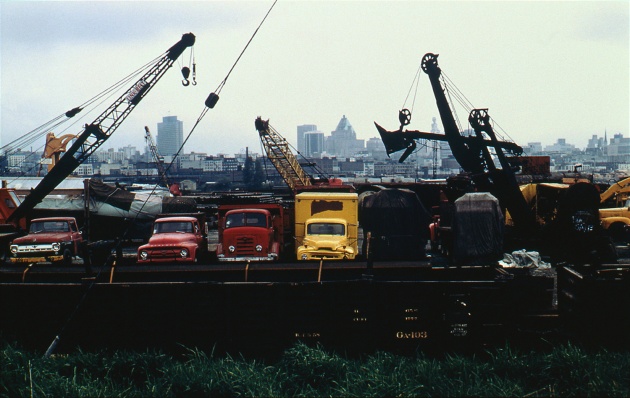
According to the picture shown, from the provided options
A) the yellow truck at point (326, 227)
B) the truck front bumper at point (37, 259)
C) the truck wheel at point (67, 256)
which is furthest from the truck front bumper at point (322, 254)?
the truck front bumper at point (37, 259)

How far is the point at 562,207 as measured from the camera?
2153 centimetres

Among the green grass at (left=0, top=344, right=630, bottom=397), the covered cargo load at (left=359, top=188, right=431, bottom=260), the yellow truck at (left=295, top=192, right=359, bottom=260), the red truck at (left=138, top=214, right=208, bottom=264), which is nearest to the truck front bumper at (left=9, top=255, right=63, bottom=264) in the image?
the red truck at (left=138, top=214, right=208, bottom=264)

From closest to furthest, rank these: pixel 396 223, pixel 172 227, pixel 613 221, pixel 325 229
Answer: pixel 325 229, pixel 172 227, pixel 396 223, pixel 613 221

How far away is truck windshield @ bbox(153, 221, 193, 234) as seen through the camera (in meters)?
19.3

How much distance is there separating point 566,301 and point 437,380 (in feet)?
11.3

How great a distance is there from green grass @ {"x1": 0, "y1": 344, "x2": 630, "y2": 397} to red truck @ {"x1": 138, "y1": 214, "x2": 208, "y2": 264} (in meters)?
7.30

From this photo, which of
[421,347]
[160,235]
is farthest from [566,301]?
[160,235]

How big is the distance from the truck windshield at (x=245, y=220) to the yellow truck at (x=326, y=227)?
128cm

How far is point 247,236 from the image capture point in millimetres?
18734

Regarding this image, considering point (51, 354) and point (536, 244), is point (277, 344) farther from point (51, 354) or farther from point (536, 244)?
point (536, 244)

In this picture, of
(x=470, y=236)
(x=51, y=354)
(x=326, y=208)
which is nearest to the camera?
(x=51, y=354)

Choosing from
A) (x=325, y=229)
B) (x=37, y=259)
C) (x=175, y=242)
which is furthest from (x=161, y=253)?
(x=37, y=259)

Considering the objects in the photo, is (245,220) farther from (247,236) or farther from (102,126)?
(102,126)

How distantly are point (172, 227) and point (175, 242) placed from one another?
1.36 meters
